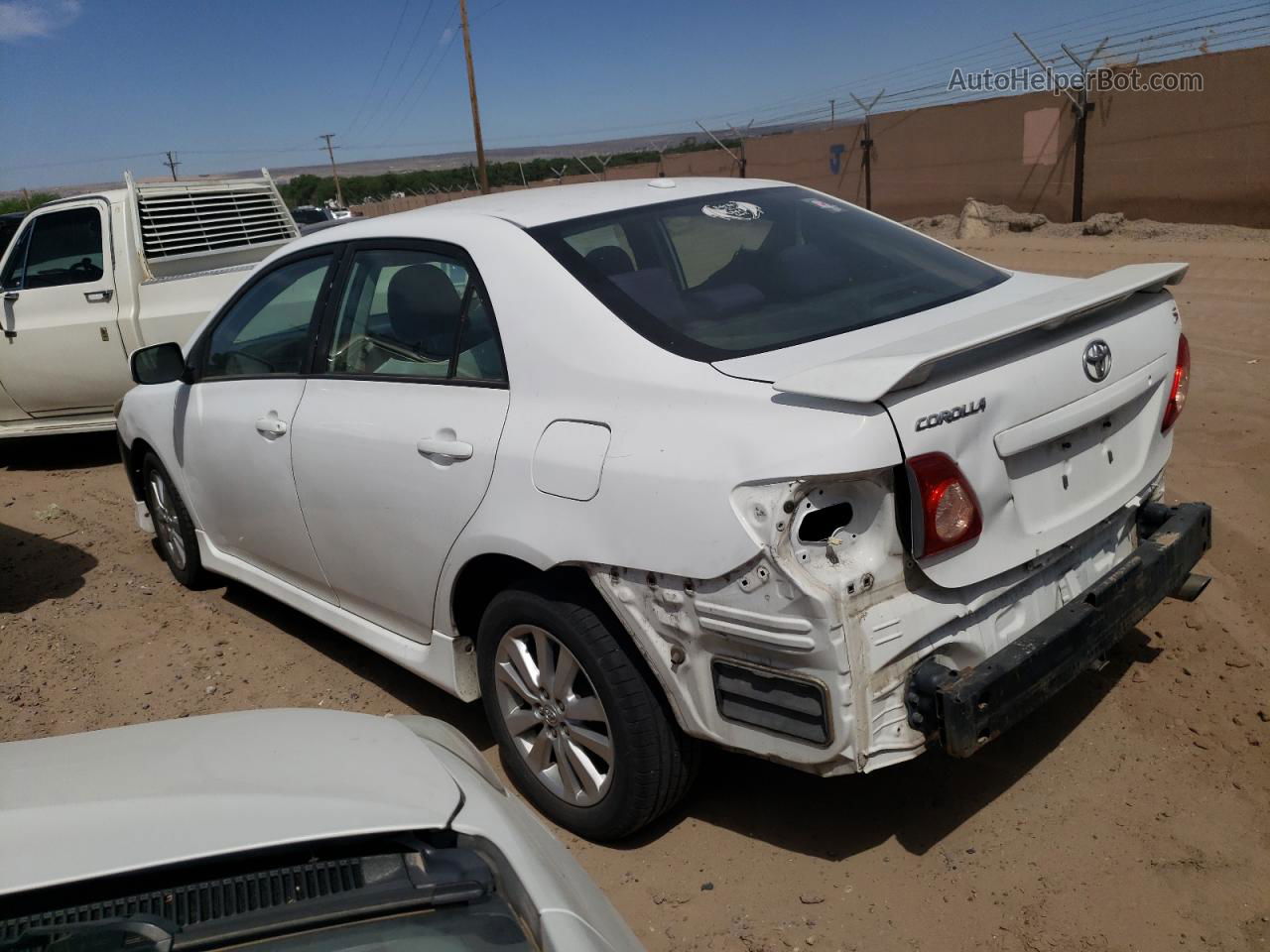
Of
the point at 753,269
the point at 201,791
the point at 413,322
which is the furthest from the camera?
the point at 413,322

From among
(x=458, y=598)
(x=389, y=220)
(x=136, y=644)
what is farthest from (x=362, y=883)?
(x=136, y=644)

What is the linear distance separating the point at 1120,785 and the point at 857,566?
1356 millimetres

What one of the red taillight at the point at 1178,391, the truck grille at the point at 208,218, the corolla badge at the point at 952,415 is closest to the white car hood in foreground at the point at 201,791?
the corolla badge at the point at 952,415

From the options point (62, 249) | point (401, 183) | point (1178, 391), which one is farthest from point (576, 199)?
point (401, 183)

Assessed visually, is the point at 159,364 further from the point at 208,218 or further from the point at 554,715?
the point at 208,218

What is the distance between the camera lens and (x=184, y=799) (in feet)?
6.01

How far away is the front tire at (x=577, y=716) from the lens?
287 cm

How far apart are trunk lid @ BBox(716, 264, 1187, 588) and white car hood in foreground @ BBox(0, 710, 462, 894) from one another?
121 cm

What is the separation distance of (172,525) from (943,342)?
13.6ft

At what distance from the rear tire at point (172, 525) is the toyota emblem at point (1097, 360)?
158 inches

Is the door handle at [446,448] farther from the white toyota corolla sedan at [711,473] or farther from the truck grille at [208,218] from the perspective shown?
the truck grille at [208,218]

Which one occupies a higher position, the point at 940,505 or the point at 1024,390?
the point at 1024,390

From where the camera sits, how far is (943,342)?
8.42 ft

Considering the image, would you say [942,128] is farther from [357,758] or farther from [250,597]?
[357,758]
